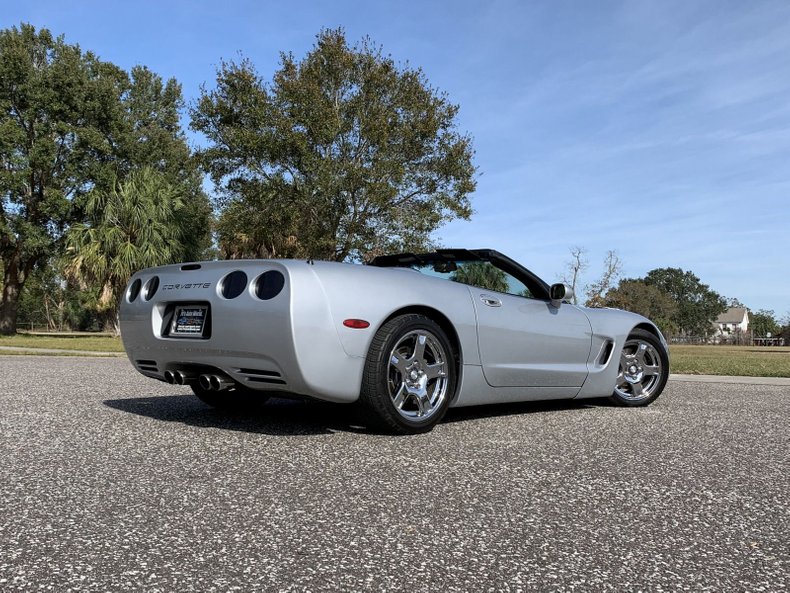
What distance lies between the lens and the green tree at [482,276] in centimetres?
527

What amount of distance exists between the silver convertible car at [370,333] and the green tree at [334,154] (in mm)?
19503

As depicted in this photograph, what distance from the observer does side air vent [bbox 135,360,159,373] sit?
4.80m

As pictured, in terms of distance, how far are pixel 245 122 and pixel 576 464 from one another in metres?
25.0

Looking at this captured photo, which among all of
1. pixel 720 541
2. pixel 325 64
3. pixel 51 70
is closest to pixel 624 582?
pixel 720 541

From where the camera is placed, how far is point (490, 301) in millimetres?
5074

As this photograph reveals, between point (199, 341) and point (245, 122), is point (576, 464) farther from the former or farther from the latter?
point (245, 122)

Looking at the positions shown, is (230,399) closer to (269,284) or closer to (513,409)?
(269,284)

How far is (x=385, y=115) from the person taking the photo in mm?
25266

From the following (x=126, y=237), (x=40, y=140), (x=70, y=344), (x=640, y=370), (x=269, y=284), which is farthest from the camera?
(x=40, y=140)

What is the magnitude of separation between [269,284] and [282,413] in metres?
1.73

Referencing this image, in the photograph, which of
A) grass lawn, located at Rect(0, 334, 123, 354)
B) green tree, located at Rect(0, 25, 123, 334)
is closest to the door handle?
grass lawn, located at Rect(0, 334, 123, 354)

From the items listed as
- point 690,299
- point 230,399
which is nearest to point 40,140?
point 230,399

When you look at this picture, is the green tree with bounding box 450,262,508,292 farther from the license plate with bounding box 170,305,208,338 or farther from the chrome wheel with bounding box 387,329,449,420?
the license plate with bounding box 170,305,208,338

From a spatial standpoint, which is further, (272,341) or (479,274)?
(479,274)
